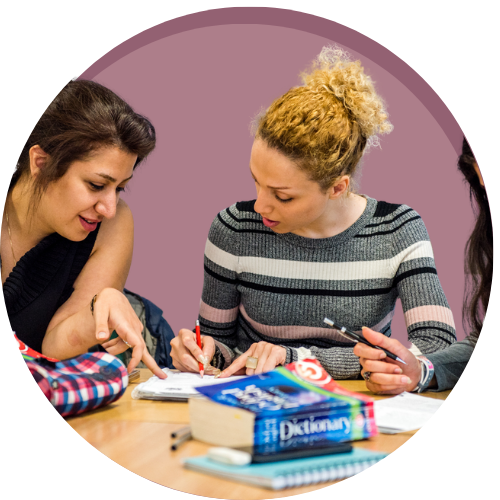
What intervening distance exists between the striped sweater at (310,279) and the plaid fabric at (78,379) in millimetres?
329

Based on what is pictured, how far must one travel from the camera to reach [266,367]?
129 centimetres

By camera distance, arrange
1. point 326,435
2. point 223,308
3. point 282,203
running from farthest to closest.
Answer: point 223,308 < point 282,203 < point 326,435

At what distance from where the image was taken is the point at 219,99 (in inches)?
48.3

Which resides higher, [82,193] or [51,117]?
[51,117]

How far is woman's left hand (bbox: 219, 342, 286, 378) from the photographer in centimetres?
129

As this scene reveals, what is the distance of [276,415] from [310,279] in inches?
25.1

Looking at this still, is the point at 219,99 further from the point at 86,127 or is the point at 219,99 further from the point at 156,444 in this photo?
the point at 156,444

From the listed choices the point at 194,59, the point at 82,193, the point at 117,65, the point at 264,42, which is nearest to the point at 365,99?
the point at 264,42

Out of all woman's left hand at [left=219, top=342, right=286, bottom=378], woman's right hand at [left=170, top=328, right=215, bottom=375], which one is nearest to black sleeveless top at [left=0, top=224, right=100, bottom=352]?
woman's right hand at [left=170, top=328, right=215, bottom=375]

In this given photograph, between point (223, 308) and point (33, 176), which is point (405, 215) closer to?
point (223, 308)

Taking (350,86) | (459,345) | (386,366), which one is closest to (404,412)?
(386,366)

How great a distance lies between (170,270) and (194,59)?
447 millimetres

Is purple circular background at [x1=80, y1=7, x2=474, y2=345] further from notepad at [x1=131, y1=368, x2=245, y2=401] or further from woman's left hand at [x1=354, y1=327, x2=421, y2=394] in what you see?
woman's left hand at [x1=354, y1=327, x2=421, y2=394]

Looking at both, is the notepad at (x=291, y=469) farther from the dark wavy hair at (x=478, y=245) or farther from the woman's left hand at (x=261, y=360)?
the dark wavy hair at (x=478, y=245)
